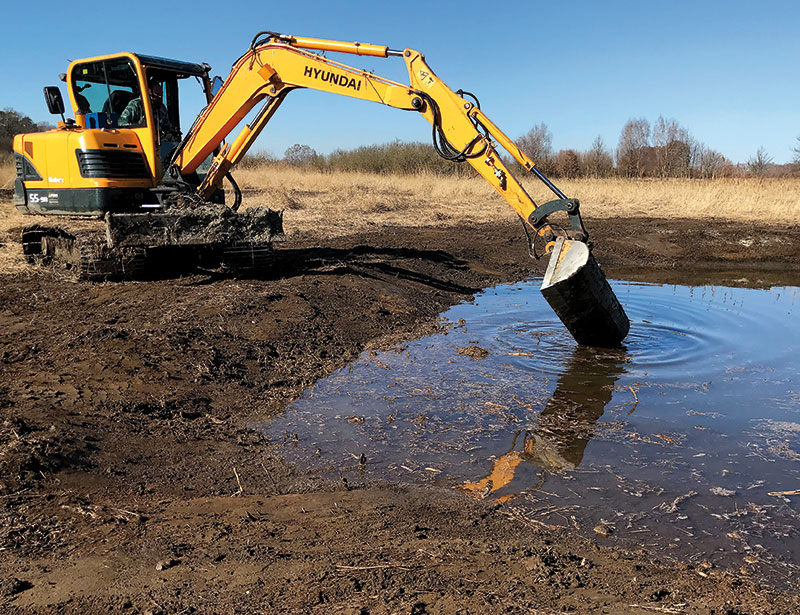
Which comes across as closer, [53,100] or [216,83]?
[53,100]

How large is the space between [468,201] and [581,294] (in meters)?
18.7

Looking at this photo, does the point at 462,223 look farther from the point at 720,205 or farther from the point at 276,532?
the point at 276,532

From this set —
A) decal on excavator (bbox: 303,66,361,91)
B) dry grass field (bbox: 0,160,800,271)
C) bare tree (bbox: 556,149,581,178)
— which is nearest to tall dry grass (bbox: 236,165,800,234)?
dry grass field (bbox: 0,160,800,271)

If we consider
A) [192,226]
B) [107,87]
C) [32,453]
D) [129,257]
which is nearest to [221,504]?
[32,453]

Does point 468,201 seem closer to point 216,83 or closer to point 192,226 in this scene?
point 216,83

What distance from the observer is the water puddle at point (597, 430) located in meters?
4.02

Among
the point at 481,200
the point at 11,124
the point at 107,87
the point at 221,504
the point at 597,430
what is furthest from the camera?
→ the point at 11,124

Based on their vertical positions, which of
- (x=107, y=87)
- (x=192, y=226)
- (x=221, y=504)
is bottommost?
(x=221, y=504)

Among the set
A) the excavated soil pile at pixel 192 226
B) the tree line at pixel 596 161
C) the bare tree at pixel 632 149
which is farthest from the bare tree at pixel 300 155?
the excavated soil pile at pixel 192 226

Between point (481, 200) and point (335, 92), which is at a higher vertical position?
point (335, 92)

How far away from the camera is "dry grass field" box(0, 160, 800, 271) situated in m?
19.0

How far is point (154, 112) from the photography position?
30.7 ft

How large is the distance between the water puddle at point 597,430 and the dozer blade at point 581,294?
0.36 meters

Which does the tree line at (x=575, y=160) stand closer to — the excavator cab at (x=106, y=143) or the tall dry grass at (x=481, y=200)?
the tall dry grass at (x=481, y=200)
